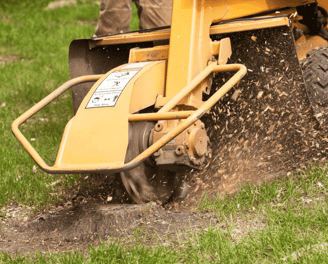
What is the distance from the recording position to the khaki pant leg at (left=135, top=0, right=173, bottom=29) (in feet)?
12.3

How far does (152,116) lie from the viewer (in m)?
1.81

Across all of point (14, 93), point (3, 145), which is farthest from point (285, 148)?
point (14, 93)

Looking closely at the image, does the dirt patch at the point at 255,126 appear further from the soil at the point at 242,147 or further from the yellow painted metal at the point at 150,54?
the yellow painted metal at the point at 150,54

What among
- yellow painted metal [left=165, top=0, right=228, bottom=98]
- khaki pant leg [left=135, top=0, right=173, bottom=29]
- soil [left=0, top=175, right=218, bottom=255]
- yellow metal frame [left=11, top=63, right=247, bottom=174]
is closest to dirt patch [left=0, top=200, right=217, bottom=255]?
soil [left=0, top=175, right=218, bottom=255]

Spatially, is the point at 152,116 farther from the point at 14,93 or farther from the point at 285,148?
the point at 14,93

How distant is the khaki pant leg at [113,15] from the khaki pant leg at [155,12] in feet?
0.76

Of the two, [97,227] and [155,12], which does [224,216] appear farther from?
[155,12]

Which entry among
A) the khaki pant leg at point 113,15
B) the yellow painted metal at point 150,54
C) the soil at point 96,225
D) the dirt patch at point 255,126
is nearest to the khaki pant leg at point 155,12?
the khaki pant leg at point 113,15

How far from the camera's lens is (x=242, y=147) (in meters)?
2.38

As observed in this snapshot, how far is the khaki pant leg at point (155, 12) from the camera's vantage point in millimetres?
3744

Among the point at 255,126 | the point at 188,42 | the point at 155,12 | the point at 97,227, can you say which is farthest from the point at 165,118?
the point at 155,12

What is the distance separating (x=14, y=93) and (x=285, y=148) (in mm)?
3302

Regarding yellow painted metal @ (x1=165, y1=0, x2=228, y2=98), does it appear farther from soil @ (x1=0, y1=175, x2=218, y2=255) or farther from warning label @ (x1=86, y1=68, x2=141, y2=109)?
soil @ (x1=0, y1=175, x2=218, y2=255)

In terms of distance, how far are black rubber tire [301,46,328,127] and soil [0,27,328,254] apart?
0.40ft
